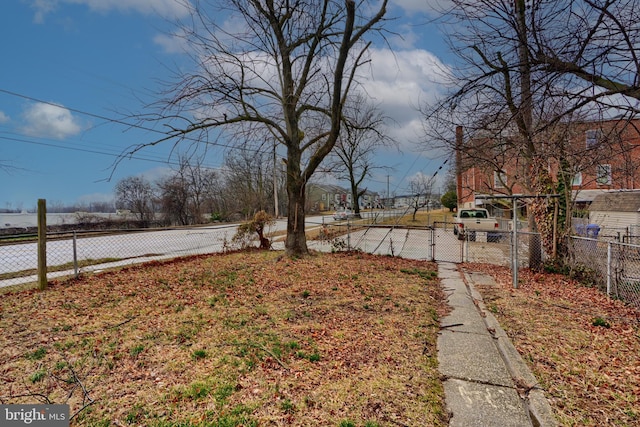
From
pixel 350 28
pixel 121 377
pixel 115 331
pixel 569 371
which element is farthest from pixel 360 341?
pixel 350 28

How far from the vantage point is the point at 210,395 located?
234 centimetres

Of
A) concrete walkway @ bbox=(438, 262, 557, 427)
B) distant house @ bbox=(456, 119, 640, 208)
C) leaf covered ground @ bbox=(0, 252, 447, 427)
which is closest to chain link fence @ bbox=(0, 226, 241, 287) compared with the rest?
leaf covered ground @ bbox=(0, 252, 447, 427)

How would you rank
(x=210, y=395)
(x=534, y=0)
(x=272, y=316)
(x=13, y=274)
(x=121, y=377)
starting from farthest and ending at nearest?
(x=13, y=274), (x=272, y=316), (x=534, y=0), (x=121, y=377), (x=210, y=395)

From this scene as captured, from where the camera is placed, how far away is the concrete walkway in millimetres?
2217

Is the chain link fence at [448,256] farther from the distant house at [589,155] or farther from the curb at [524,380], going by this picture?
the curb at [524,380]

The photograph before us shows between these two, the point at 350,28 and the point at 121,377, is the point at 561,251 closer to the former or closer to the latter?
the point at 350,28

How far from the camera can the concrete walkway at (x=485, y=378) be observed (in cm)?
222

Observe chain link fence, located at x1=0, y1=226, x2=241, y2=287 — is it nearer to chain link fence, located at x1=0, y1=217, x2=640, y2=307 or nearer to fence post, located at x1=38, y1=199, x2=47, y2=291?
chain link fence, located at x1=0, y1=217, x2=640, y2=307

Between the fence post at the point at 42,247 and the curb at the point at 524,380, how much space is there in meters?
7.12

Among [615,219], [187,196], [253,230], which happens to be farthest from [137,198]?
[615,219]

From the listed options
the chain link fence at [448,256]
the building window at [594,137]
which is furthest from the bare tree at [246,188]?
the building window at [594,137]

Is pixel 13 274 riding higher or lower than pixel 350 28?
lower

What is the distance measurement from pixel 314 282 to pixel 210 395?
11.9ft

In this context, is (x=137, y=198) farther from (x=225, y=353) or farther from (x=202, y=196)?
(x=225, y=353)
